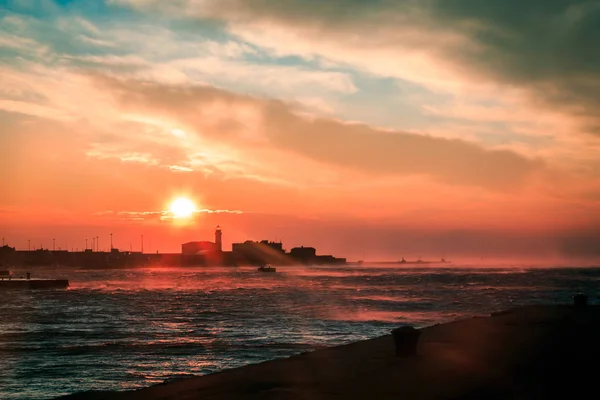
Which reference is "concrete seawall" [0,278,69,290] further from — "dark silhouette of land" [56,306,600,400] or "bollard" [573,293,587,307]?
"dark silhouette of land" [56,306,600,400]

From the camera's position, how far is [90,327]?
57.8m

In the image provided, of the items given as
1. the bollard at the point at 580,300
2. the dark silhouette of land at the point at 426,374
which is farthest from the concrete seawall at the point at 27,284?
the dark silhouette of land at the point at 426,374

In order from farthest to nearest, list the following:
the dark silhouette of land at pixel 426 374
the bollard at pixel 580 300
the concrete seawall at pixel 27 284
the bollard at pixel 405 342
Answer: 1. the concrete seawall at pixel 27 284
2. the bollard at pixel 580 300
3. the bollard at pixel 405 342
4. the dark silhouette of land at pixel 426 374

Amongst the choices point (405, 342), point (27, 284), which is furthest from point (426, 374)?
point (27, 284)

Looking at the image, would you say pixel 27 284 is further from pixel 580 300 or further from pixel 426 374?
pixel 426 374

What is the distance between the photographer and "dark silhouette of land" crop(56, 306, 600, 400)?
48.6 ft

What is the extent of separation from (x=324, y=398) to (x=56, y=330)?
155ft

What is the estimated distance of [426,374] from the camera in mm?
17469

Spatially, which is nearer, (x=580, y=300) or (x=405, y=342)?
(x=405, y=342)

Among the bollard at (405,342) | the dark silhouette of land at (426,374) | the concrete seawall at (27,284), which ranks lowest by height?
the concrete seawall at (27,284)

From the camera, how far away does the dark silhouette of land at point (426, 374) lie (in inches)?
584

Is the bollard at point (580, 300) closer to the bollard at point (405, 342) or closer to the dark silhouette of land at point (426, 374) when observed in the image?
the dark silhouette of land at point (426, 374)

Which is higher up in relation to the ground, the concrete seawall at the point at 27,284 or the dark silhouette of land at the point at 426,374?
the dark silhouette of land at the point at 426,374

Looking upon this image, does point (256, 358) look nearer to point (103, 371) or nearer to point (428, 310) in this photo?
point (103, 371)
